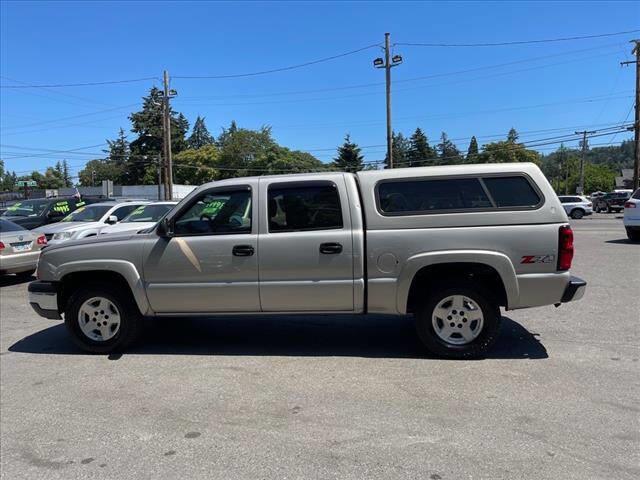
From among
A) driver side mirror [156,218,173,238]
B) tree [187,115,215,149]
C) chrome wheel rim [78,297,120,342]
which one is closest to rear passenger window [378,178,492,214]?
driver side mirror [156,218,173,238]

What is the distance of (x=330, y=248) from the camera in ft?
17.1

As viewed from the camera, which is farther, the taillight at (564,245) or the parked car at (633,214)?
the parked car at (633,214)

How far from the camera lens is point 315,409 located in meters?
4.23

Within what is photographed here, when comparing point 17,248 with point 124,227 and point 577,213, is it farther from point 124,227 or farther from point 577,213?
point 577,213

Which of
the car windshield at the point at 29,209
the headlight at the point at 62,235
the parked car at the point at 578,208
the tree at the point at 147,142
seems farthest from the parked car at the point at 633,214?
the tree at the point at 147,142

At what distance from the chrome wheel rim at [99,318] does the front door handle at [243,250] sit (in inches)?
60.2

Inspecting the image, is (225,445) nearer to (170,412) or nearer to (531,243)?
(170,412)

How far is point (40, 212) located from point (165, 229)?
48.0ft

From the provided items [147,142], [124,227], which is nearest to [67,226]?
[124,227]

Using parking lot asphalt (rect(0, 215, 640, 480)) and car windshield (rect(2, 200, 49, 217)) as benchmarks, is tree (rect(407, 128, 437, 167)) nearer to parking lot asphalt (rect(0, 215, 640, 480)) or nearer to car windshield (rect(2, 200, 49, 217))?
car windshield (rect(2, 200, 49, 217))

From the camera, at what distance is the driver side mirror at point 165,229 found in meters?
5.48

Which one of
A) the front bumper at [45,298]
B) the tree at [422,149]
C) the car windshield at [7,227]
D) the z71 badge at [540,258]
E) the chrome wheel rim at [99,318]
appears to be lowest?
the chrome wheel rim at [99,318]

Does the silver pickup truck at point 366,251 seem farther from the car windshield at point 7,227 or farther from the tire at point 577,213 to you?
the tire at point 577,213

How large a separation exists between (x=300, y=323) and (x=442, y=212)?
2.62 m
